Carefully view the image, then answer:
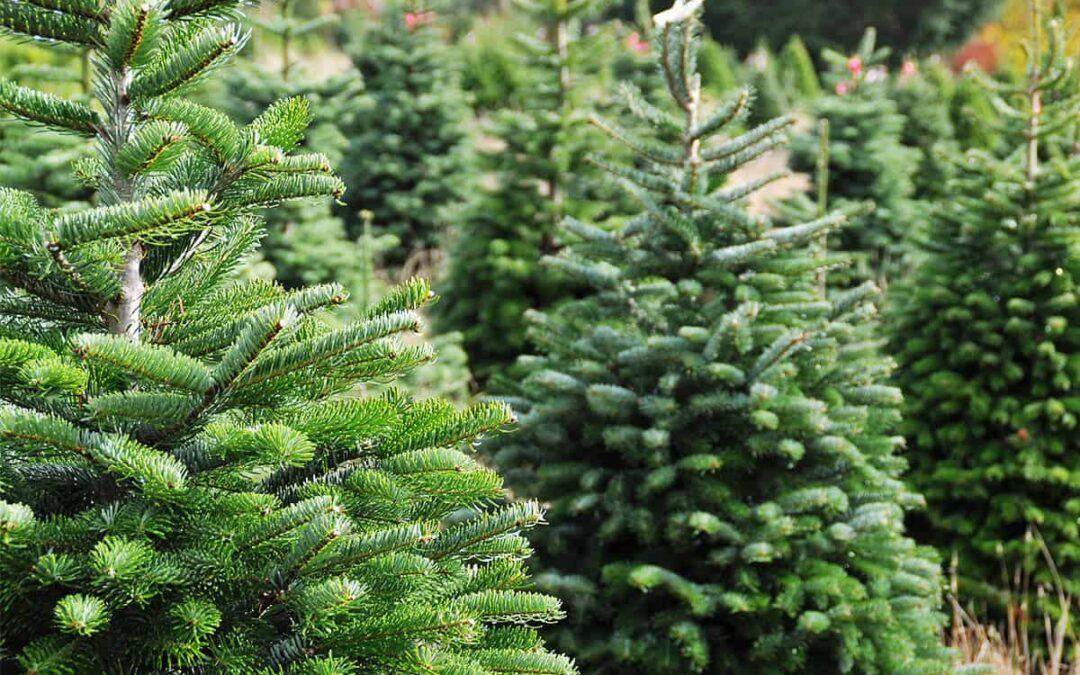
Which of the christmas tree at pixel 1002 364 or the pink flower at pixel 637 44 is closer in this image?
the christmas tree at pixel 1002 364

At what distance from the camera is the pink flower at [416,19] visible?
9000mm

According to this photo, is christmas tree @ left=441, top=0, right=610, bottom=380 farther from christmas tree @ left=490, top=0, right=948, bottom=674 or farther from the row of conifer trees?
christmas tree @ left=490, top=0, right=948, bottom=674

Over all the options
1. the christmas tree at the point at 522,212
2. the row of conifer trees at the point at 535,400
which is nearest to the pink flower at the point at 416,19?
the row of conifer trees at the point at 535,400

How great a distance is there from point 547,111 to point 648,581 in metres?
4.07

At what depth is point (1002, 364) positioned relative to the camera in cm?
485

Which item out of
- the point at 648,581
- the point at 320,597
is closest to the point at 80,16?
the point at 320,597

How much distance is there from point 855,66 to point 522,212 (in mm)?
3080

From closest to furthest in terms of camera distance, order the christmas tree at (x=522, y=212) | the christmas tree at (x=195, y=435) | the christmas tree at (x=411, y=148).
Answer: the christmas tree at (x=195, y=435) < the christmas tree at (x=522, y=212) < the christmas tree at (x=411, y=148)

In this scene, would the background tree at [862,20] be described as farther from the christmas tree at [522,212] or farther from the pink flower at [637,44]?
the christmas tree at [522,212]

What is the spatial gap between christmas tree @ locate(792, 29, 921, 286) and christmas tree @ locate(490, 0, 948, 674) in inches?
161

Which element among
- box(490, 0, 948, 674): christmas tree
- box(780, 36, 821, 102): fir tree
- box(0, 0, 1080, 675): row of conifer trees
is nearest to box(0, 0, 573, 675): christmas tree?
box(0, 0, 1080, 675): row of conifer trees

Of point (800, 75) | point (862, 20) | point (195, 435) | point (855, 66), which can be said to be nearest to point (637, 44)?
point (855, 66)

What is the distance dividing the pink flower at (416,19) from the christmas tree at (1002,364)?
5.19 m

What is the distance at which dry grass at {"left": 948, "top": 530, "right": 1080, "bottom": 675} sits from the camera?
4.54m
